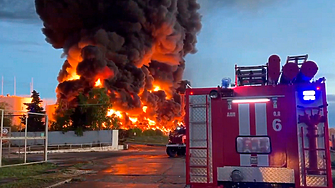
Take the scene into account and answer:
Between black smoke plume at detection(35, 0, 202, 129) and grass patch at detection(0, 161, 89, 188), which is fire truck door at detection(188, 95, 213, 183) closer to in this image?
grass patch at detection(0, 161, 89, 188)

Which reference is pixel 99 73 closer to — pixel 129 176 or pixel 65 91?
pixel 65 91

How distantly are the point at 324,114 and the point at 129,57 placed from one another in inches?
1717

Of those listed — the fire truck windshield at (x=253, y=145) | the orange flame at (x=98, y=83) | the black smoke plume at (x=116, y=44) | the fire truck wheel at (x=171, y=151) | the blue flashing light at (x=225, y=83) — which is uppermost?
the black smoke plume at (x=116, y=44)

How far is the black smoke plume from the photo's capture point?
44281 millimetres

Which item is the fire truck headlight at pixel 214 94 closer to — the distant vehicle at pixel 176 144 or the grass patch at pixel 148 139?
the distant vehicle at pixel 176 144

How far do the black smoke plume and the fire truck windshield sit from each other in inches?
1490

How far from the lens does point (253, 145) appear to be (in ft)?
17.8

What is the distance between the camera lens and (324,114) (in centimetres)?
507

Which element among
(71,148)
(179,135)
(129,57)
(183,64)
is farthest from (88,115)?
(183,64)

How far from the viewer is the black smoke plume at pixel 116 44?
145 feet

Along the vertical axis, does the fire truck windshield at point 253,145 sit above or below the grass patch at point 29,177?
above

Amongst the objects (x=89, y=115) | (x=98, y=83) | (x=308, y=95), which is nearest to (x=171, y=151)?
(x=308, y=95)

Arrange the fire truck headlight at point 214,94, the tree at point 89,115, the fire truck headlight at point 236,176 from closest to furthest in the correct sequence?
the fire truck headlight at point 236,176 → the fire truck headlight at point 214,94 → the tree at point 89,115

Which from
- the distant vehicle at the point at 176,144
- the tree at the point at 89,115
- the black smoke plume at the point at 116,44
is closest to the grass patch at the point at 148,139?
the black smoke plume at the point at 116,44
